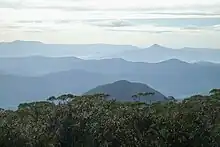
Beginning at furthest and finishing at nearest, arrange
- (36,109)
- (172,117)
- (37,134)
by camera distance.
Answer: (36,109) → (172,117) → (37,134)

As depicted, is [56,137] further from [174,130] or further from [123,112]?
[174,130]

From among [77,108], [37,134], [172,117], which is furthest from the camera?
[77,108]

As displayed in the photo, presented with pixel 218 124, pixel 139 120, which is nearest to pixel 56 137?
pixel 139 120

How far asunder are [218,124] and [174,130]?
70.4 inches

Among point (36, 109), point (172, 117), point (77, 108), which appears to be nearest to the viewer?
point (172, 117)

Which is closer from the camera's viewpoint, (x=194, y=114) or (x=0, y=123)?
(x=0, y=123)

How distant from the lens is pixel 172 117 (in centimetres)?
1739

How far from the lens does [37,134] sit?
53.6 ft

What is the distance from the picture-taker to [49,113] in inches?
771

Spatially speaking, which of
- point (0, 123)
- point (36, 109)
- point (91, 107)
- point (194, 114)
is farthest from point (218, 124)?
point (36, 109)

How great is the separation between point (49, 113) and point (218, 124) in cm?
703

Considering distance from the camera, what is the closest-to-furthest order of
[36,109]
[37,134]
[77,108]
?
1. [37,134]
2. [77,108]
3. [36,109]

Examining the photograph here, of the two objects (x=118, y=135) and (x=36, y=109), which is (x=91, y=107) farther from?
(x=36, y=109)

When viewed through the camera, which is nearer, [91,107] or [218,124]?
[218,124]
